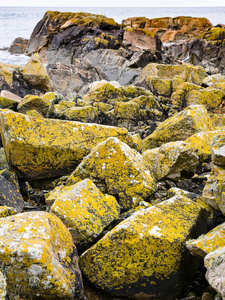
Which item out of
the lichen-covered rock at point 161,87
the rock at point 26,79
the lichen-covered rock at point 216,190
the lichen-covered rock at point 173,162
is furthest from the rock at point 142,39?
the lichen-covered rock at point 216,190

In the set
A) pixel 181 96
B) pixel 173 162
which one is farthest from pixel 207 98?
pixel 173 162

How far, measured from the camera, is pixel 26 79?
605 inches

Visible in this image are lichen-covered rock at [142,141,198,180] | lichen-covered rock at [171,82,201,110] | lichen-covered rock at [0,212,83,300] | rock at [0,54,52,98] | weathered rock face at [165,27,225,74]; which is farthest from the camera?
weathered rock face at [165,27,225,74]

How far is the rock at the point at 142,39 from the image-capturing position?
45812mm

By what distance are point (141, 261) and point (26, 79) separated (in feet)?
45.1

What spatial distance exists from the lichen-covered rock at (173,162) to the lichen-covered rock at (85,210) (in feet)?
5.57

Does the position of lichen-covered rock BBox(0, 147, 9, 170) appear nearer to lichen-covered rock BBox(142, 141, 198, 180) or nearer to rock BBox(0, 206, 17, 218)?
rock BBox(0, 206, 17, 218)

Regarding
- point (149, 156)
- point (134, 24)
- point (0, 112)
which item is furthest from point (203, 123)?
point (134, 24)

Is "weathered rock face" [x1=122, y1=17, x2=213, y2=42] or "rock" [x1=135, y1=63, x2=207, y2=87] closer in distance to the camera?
"rock" [x1=135, y1=63, x2=207, y2=87]

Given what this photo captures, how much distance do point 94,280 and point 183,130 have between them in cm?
554

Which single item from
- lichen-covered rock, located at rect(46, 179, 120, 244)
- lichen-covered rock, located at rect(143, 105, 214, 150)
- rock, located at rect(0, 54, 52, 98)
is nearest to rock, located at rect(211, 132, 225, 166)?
lichen-covered rock, located at rect(46, 179, 120, 244)

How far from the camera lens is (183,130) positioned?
8.41m

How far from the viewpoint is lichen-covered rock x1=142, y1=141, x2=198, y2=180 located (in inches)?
255

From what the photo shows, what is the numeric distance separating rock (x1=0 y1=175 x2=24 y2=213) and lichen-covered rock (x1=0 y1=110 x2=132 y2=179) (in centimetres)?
99
